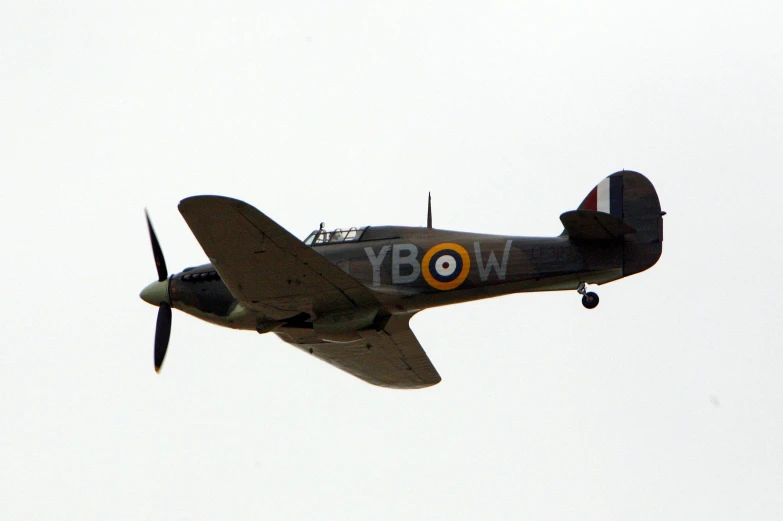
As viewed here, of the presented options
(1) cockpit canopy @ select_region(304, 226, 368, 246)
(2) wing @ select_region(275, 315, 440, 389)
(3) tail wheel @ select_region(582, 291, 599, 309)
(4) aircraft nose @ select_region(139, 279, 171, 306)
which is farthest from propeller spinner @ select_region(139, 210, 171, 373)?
(3) tail wheel @ select_region(582, 291, 599, 309)

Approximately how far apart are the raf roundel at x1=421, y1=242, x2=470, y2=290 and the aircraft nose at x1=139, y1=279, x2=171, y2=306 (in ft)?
15.0

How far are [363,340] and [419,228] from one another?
2260 millimetres

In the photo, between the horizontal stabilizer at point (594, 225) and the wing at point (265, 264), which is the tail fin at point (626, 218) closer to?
the horizontal stabilizer at point (594, 225)

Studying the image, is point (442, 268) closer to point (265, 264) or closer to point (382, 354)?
point (265, 264)

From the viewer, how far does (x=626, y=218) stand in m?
17.8

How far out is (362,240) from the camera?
19.0 m

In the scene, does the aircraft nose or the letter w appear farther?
the aircraft nose

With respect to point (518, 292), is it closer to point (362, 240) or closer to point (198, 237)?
point (362, 240)

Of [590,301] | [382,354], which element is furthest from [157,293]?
[590,301]

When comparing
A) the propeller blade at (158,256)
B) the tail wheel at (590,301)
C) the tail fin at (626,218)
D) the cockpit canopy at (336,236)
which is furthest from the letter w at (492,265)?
the propeller blade at (158,256)

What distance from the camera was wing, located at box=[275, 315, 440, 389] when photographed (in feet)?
65.2

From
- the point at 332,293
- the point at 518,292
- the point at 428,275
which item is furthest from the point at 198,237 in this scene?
the point at 518,292

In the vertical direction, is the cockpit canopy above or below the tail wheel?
above

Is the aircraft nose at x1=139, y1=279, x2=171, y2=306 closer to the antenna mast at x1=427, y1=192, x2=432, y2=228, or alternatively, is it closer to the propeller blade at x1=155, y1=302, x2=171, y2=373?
the propeller blade at x1=155, y1=302, x2=171, y2=373
